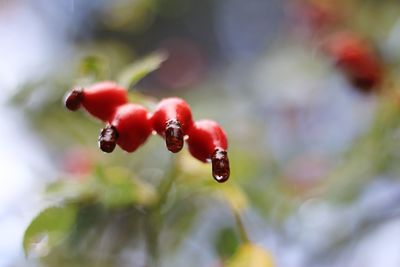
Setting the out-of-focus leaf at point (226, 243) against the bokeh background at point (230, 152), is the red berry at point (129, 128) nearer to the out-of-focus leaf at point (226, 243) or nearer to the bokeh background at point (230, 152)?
the bokeh background at point (230, 152)

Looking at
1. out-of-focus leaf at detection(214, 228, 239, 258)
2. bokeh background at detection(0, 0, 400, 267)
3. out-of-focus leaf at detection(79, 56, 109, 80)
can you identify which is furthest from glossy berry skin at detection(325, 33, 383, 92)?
out-of-focus leaf at detection(79, 56, 109, 80)

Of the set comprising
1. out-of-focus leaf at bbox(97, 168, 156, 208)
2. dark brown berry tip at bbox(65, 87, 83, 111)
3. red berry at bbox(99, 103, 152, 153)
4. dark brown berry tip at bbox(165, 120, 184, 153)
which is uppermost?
out-of-focus leaf at bbox(97, 168, 156, 208)

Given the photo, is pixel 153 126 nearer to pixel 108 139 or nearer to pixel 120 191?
pixel 108 139

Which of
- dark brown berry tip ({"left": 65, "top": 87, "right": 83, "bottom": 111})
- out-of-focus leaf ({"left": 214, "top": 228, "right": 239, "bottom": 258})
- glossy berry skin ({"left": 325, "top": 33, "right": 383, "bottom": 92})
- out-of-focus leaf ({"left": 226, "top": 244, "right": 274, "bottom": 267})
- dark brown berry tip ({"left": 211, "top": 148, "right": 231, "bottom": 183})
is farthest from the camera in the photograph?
glossy berry skin ({"left": 325, "top": 33, "right": 383, "bottom": 92})

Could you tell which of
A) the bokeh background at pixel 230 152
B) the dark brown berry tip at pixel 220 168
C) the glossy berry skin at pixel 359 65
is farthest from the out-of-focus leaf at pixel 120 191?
the glossy berry skin at pixel 359 65

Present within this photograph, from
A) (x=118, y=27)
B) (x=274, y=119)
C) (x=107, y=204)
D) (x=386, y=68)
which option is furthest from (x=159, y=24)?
(x=107, y=204)

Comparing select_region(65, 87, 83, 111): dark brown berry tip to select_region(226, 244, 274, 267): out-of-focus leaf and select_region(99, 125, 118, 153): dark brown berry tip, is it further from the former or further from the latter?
select_region(226, 244, 274, 267): out-of-focus leaf

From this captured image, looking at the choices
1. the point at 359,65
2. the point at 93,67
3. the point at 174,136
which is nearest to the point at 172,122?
the point at 174,136
